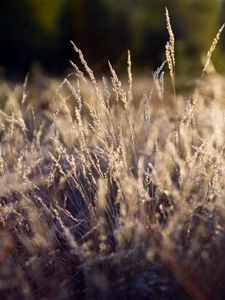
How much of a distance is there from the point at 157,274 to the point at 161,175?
2.22 feet

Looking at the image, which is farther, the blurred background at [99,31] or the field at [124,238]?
the blurred background at [99,31]

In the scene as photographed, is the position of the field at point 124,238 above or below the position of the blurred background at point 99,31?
above

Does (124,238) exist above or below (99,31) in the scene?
above

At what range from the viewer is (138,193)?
9.27 ft

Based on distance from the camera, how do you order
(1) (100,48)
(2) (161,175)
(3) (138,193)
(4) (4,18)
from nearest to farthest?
(3) (138,193) → (2) (161,175) → (4) (4,18) → (1) (100,48)

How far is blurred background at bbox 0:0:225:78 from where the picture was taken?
1634cm

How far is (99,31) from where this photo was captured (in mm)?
17312

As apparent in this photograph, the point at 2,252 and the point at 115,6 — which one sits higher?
the point at 2,252

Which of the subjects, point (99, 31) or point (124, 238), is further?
point (99, 31)

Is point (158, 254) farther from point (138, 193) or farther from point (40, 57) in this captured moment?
point (40, 57)

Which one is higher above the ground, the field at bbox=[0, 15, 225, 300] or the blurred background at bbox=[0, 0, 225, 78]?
the field at bbox=[0, 15, 225, 300]

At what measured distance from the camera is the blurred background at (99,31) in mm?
16344

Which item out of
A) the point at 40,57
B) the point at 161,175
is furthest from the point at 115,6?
A: the point at 161,175

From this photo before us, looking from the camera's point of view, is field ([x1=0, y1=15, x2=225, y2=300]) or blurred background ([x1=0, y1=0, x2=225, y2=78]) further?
blurred background ([x1=0, y1=0, x2=225, y2=78])
